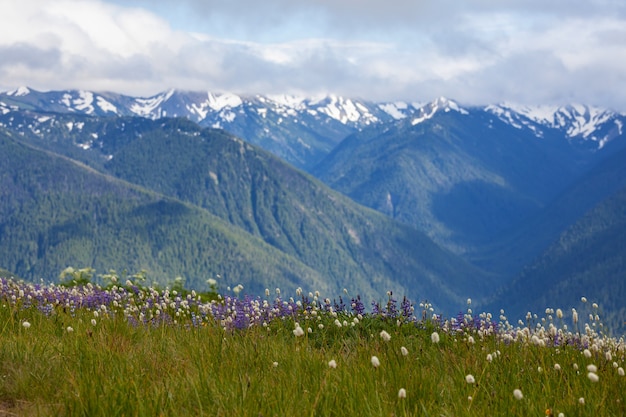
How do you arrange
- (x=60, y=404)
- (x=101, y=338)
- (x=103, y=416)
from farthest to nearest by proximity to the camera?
(x=101, y=338) < (x=60, y=404) < (x=103, y=416)

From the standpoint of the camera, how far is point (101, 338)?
25.7 ft

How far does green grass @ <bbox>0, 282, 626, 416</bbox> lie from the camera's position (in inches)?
215

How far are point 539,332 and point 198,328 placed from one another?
4858 mm

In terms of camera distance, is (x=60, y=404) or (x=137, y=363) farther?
(x=137, y=363)

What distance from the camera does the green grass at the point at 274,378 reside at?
215 inches

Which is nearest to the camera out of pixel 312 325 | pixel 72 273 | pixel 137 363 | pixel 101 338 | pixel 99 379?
pixel 99 379

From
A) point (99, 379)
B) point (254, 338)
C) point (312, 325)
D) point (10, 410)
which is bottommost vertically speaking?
point (10, 410)

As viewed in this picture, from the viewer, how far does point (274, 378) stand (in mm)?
6598

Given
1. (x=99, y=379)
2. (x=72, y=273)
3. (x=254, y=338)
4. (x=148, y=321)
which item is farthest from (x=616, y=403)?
(x=72, y=273)

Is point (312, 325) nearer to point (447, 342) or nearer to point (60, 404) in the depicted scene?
point (447, 342)

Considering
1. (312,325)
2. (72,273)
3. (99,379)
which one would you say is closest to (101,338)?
(99,379)

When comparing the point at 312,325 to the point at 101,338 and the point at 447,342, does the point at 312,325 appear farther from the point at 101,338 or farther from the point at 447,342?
the point at 101,338

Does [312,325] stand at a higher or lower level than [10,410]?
higher

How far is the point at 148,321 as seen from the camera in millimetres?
10516
